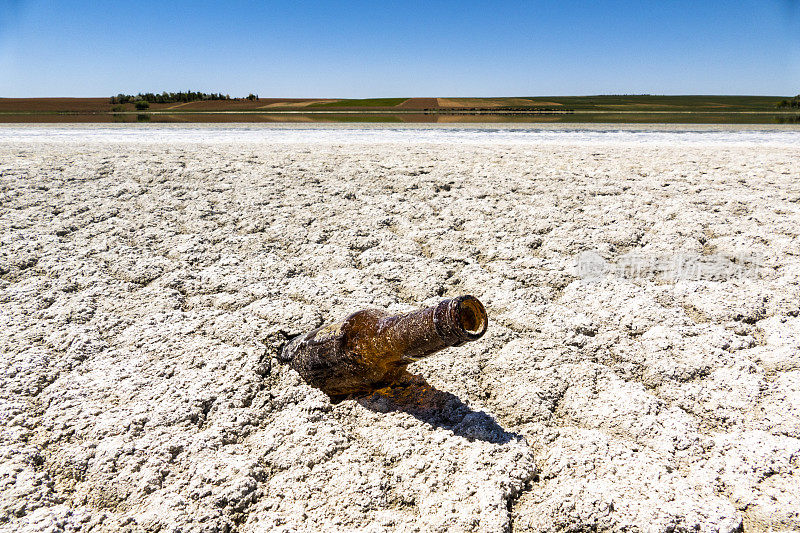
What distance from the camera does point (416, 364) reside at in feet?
6.69

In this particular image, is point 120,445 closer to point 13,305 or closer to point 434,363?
point 434,363

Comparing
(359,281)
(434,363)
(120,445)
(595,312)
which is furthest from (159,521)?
(595,312)

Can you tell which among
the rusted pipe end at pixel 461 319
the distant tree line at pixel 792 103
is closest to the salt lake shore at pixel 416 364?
the rusted pipe end at pixel 461 319

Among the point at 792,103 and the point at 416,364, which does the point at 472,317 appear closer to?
the point at 416,364

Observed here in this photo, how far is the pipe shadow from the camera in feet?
5.42

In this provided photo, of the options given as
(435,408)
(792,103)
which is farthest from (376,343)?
(792,103)

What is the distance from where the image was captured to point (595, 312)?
7.69 feet

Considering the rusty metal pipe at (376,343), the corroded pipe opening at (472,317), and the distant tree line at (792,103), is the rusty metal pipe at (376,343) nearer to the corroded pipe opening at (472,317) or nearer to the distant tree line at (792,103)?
the corroded pipe opening at (472,317)

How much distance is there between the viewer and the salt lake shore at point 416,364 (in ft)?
4.66

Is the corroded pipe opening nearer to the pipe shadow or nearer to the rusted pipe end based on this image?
the rusted pipe end

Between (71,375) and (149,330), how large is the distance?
1.24 ft

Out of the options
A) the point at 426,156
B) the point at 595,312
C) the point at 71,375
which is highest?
the point at 426,156

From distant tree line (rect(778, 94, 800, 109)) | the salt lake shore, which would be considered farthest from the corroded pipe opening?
distant tree line (rect(778, 94, 800, 109))

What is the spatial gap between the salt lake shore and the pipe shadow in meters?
0.01
